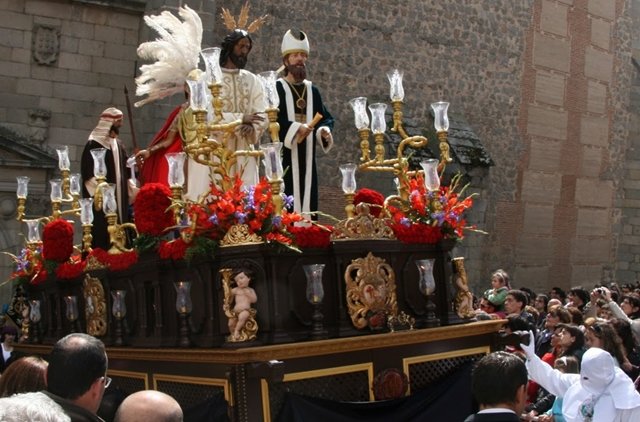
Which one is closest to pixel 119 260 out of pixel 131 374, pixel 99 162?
pixel 131 374

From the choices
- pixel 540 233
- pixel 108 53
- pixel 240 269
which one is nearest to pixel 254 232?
pixel 240 269

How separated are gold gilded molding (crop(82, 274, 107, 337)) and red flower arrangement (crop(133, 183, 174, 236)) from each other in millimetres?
1071

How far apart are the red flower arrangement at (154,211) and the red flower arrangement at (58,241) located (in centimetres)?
173

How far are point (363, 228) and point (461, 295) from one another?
1.03 m

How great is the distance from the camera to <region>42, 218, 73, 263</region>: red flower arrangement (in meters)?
8.56

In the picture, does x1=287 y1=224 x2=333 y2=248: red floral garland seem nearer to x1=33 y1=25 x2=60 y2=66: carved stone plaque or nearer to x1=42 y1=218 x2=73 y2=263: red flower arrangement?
x1=42 y1=218 x2=73 y2=263: red flower arrangement

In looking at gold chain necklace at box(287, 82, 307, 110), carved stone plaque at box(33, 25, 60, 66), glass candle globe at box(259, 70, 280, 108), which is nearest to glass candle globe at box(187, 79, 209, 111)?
glass candle globe at box(259, 70, 280, 108)

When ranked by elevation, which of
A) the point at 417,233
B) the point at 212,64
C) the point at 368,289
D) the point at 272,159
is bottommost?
the point at 368,289

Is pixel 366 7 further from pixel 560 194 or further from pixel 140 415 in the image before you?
pixel 140 415

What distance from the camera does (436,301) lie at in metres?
7.21

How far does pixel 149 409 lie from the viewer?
3615 millimetres

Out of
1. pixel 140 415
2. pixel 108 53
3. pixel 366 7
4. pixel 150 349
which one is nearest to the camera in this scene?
pixel 140 415

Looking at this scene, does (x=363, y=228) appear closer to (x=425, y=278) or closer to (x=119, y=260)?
(x=425, y=278)

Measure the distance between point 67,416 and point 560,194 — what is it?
22.8 metres
